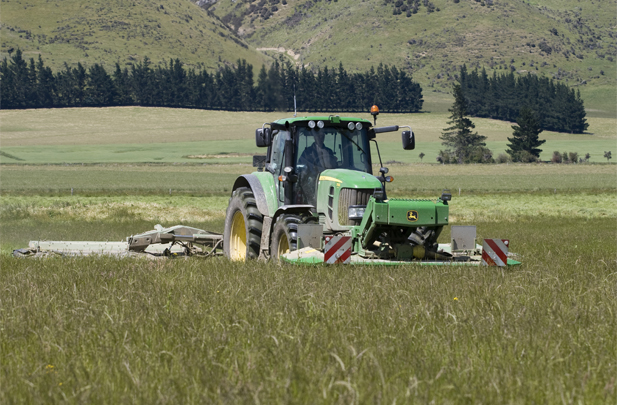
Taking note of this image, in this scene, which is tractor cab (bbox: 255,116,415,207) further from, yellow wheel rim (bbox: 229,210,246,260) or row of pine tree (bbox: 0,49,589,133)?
row of pine tree (bbox: 0,49,589,133)

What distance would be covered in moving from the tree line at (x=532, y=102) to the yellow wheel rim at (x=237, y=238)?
112 m

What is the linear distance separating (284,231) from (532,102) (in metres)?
123

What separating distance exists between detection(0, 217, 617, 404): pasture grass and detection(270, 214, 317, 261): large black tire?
5.28 ft

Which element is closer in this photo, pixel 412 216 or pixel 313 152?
pixel 412 216

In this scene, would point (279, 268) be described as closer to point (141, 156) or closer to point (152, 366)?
point (152, 366)

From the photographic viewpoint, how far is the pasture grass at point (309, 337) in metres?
3.97

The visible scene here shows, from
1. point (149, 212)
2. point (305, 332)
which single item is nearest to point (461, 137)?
point (149, 212)

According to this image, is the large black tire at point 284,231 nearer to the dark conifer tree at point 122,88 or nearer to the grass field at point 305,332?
the grass field at point 305,332

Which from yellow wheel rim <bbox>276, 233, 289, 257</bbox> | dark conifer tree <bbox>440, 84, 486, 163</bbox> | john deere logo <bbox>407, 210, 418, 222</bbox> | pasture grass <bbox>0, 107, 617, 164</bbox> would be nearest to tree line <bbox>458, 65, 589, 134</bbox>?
pasture grass <bbox>0, 107, 617, 164</bbox>

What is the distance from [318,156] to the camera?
11.4 meters

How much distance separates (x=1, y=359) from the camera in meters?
4.78

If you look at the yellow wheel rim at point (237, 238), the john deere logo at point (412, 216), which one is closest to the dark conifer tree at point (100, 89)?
the yellow wheel rim at point (237, 238)

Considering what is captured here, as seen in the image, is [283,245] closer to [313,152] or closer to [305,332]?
[313,152]

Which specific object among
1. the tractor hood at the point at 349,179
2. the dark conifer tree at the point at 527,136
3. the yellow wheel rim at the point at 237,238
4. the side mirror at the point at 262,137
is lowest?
the yellow wheel rim at the point at 237,238
